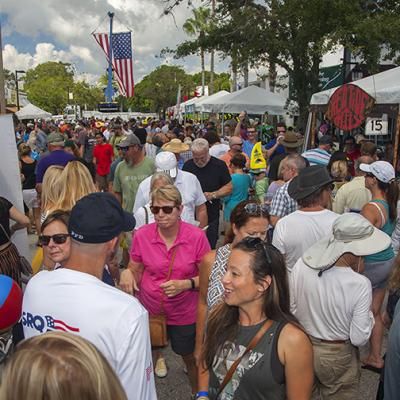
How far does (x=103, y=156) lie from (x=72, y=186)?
280 inches

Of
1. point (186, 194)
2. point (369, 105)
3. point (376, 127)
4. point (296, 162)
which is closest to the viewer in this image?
point (186, 194)

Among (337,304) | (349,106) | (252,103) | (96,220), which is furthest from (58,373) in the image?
(252,103)

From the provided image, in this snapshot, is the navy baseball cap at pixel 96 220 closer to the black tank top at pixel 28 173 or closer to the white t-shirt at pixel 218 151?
the white t-shirt at pixel 218 151

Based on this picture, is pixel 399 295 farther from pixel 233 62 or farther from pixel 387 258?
pixel 233 62

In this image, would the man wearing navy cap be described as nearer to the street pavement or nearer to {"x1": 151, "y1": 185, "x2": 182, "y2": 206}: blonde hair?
{"x1": 151, "y1": 185, "x2": 182, "y2": 206}: blonde hair

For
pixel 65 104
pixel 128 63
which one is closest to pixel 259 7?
pixel 128 63

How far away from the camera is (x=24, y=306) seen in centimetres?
203

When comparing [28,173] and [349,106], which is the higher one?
[349,106]

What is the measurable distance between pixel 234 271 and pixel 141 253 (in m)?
1.40

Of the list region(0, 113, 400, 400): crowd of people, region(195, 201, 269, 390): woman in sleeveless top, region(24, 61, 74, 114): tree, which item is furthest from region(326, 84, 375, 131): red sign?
region(24, 61, 74, 114): tree

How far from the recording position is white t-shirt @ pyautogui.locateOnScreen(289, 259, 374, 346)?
275cm

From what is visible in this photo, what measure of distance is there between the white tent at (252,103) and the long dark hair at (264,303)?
13038 mm

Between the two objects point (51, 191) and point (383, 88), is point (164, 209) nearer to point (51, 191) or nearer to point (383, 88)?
point (51, 191)

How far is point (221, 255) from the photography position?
2924mm
